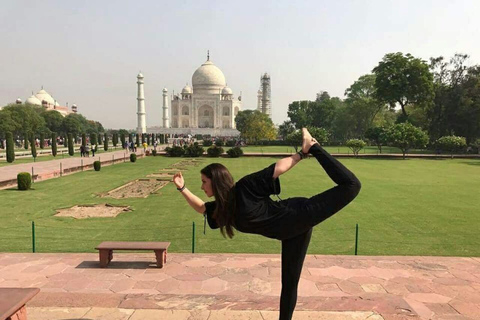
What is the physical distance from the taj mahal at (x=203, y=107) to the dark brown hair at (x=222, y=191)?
75.3m

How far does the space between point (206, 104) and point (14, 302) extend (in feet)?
264

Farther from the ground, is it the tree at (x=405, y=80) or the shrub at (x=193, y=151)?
the tree at (x=405, y=80)

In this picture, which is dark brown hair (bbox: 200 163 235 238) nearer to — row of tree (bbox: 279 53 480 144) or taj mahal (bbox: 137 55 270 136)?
row of tree (bbox: 279 53 480 144)

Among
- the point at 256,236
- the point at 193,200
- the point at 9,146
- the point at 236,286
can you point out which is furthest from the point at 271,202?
the point at 9,146

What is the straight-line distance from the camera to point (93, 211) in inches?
363

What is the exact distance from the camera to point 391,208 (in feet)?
31.6

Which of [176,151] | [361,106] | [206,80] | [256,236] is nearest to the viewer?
[256,236]

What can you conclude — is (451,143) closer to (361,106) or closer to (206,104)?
(361,106)

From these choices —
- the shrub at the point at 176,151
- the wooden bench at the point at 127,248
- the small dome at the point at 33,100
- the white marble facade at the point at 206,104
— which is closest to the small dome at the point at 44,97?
the small dome at the point at 33,100

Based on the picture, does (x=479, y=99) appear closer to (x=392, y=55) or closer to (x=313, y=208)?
(x=392, y=55)

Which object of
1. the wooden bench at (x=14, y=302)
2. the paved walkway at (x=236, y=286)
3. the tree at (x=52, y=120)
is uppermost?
the tree at (x=52, y=120)

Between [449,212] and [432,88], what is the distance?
29519mm

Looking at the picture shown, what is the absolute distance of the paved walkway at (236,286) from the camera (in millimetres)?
3361

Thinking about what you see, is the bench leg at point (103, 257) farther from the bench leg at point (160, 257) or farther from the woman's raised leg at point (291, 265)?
the woman's raised leg at point (291, 265)
